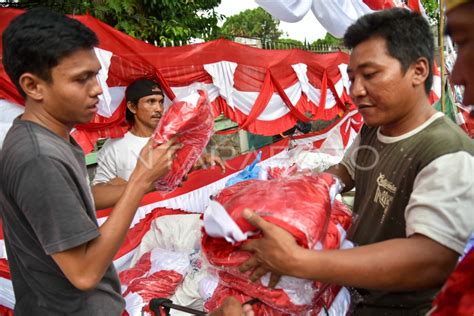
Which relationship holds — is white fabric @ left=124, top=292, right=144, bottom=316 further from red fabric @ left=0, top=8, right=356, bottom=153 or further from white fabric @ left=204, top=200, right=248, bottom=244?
white fabric @ left=204, top=200, right=248, bottom=244

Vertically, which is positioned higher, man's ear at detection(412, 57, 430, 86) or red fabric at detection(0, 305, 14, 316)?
man's ear at detection(412, 57, 430, 86)

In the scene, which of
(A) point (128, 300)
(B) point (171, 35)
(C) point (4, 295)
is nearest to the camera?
(C) point (4, 295)

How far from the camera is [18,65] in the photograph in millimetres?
1143

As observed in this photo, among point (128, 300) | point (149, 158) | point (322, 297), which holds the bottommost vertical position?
point (128, 300)

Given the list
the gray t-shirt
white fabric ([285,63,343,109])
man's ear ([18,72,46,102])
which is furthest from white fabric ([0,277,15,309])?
white fabric ([285,63,343,109])

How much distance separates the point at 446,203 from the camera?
949 millimetres

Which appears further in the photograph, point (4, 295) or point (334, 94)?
point (334, 94)

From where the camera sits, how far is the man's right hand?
1.22 metres

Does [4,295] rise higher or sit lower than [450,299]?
lower

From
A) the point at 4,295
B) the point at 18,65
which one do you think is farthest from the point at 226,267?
the point at 4,295

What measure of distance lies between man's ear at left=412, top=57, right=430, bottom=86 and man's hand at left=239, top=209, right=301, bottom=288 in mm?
647

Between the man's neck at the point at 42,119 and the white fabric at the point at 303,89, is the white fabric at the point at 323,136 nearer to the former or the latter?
the white fabric at the point at 303,89

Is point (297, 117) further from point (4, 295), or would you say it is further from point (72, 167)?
point (72, 167)

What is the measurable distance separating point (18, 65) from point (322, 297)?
1130 mm
